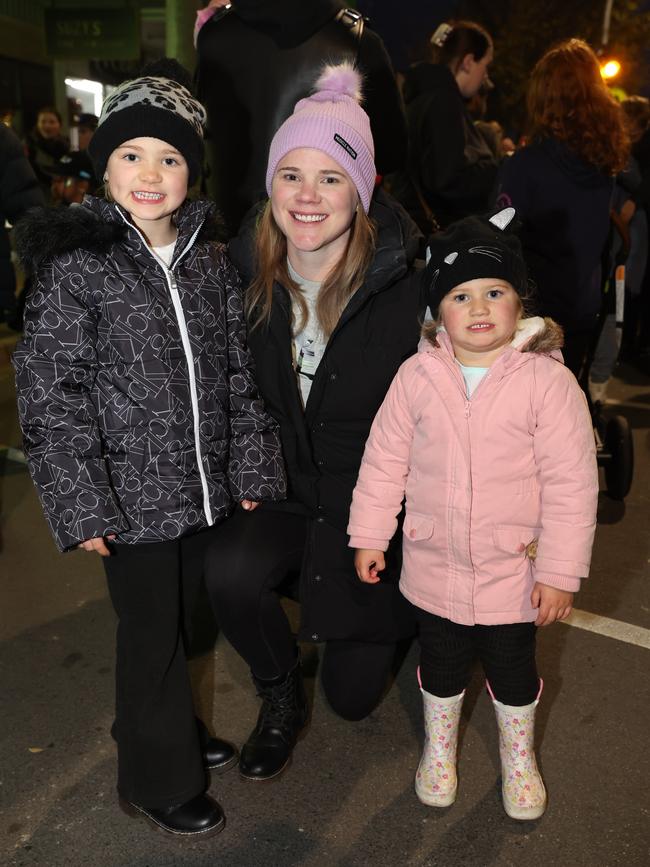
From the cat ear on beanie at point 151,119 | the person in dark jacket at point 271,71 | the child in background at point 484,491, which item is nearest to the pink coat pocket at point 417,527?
the child in background at point 484,491

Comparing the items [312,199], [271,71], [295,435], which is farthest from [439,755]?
[271,71]

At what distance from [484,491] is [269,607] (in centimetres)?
73

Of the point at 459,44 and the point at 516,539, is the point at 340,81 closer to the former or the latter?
the point at 516,539

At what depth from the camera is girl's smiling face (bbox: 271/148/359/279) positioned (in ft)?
8.73

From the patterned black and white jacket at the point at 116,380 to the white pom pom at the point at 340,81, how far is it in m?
0.70

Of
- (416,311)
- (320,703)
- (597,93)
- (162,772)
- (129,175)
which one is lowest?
(320,703)

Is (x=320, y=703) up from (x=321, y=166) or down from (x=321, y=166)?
down

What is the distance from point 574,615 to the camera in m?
3.61

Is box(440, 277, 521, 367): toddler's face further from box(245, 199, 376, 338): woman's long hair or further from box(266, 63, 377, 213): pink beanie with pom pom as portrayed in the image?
box(266, 63, 377, 213): pink beanie with pom pom

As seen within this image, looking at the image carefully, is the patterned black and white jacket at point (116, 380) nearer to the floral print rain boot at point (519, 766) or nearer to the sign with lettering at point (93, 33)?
the floral print rain boot at point (519, 766)

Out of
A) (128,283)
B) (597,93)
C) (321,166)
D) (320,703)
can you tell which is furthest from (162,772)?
(597,93)

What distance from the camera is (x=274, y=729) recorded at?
271 cm

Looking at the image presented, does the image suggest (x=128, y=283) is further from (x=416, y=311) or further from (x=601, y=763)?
(x=601, y=763)

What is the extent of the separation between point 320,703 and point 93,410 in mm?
1340
